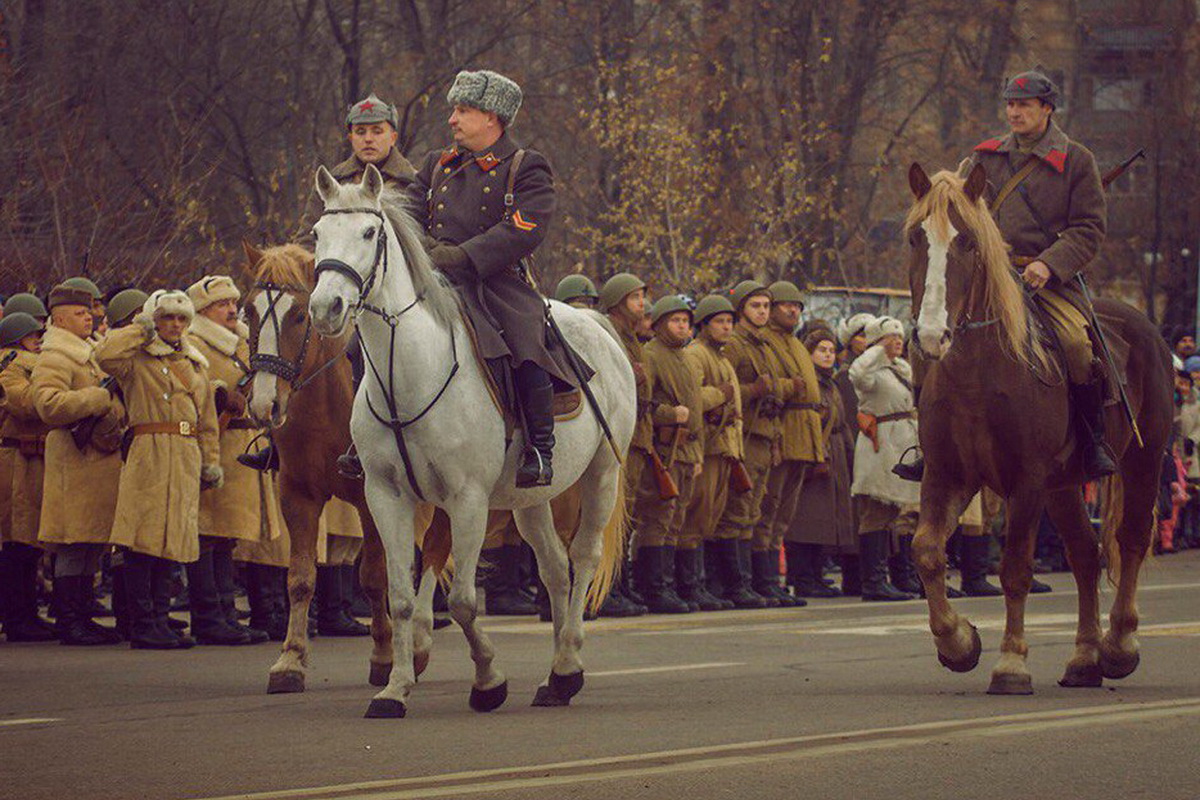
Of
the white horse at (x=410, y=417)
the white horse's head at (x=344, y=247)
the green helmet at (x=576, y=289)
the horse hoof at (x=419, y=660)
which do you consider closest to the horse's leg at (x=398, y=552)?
the white horse at (x=410, y=417)

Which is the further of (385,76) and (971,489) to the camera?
(385,76)

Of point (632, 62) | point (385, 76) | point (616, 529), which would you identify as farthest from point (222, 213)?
point (616, 529)

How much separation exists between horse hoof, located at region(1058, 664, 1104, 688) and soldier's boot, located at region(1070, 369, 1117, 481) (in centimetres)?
101

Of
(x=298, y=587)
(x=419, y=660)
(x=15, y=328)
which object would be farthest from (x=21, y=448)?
(x=419, y=660)

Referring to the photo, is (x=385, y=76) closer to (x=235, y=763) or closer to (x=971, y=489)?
(x=971, y=489)

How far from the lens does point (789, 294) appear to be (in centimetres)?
2178

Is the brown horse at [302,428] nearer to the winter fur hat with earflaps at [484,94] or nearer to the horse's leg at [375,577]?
the horse's leg at [375,577]

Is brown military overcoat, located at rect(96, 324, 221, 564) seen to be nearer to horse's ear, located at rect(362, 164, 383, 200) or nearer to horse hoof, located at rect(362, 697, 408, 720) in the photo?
horse hoof, located at rect(362, 697, 408, 720)

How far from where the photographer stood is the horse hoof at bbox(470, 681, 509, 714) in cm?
1216

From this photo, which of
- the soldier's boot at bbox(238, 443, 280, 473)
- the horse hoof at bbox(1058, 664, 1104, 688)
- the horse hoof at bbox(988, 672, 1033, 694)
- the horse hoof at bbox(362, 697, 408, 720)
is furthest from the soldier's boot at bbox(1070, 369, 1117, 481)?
the soldier's boot at bbox(238, 443, 280, 473)

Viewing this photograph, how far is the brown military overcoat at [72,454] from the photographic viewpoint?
54.1 feet

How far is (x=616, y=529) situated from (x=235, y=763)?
4.24 m

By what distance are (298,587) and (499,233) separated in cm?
261

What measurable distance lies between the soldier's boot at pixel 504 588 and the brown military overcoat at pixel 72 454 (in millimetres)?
3794
